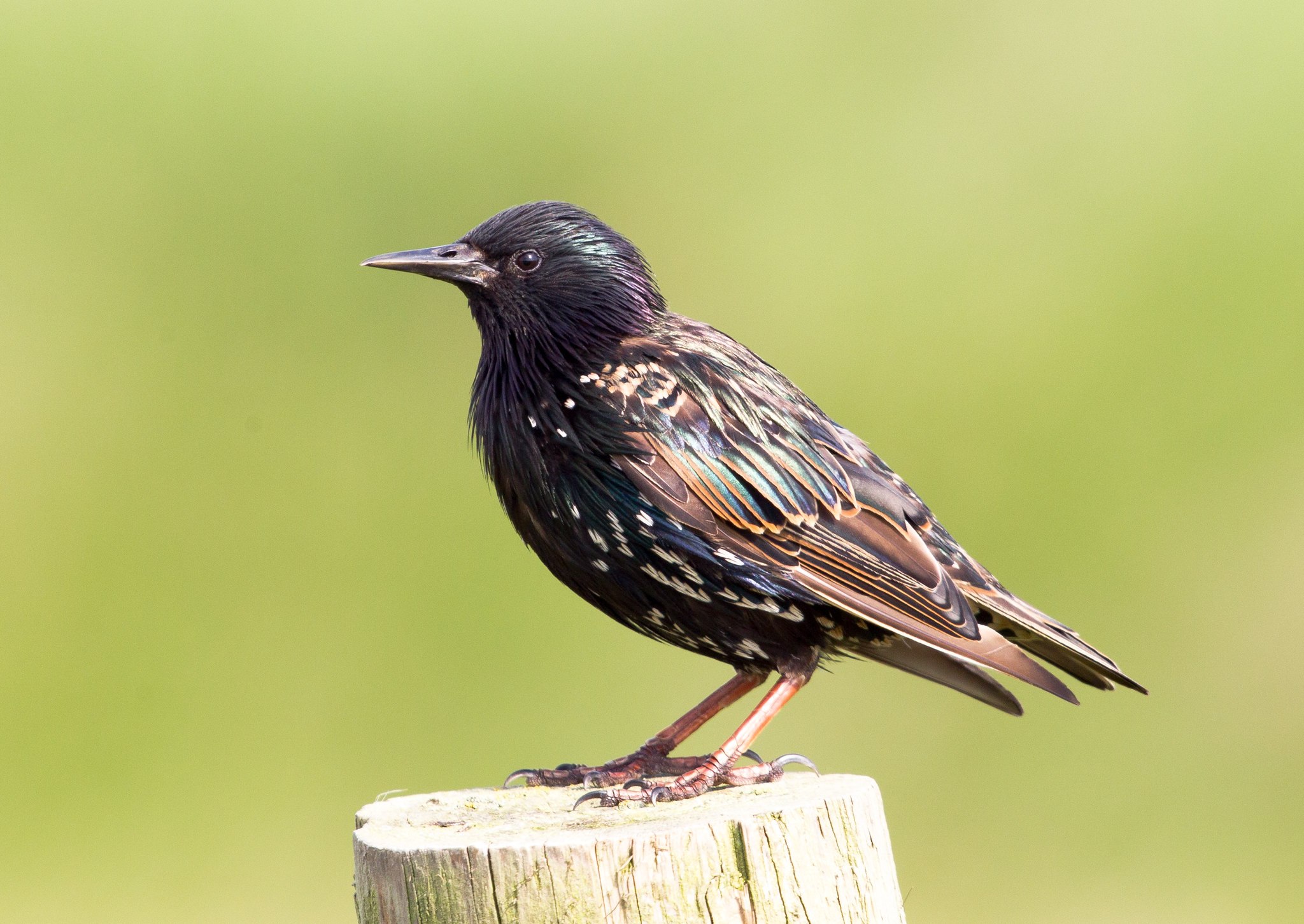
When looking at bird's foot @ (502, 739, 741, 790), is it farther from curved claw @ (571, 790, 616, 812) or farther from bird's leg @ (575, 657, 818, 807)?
curved claw @ (571, 790, 616, 812)

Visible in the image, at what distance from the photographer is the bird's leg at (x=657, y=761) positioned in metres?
4.06

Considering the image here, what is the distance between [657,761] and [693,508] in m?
0.91

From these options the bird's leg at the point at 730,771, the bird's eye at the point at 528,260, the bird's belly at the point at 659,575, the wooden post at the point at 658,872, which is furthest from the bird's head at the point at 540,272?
the wooden post at the point at 658,872

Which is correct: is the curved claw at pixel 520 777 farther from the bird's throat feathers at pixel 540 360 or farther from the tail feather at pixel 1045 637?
the tail feather at pixel 1045 637

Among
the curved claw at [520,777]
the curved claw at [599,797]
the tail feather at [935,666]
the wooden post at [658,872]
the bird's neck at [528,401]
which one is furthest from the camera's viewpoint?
the tail feather at [935,666]

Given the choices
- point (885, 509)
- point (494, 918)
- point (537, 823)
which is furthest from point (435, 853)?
point (885, 509)

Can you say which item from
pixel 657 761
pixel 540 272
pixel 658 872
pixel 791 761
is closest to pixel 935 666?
pixel 791 761

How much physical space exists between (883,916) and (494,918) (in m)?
0.89

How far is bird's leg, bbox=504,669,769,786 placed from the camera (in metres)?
4.06

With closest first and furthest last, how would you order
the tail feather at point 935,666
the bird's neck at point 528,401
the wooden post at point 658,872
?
the wooden post at point 658,872, the bird's neck at point 528,401, the tail feather at point 935,666

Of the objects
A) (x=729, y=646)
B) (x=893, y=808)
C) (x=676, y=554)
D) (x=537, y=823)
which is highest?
(x=676, y=554)

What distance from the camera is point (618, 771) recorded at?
13.5ft

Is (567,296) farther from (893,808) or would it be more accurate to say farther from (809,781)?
(893,808)

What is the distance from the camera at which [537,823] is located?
3.41 metres
